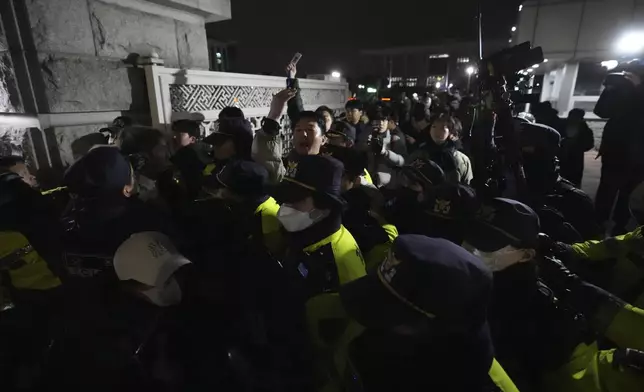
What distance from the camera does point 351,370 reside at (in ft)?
4.21

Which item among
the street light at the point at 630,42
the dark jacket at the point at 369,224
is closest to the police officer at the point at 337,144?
the dark jacket at the point at 369,224

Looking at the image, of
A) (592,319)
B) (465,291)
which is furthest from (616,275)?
(465,291)

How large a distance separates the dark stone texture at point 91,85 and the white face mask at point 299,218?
2226 mm

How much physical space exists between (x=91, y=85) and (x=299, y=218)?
2.40 metres

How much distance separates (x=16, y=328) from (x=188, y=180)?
5.42 ft

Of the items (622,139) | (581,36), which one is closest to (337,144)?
(622,139)

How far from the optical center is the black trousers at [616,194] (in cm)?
377

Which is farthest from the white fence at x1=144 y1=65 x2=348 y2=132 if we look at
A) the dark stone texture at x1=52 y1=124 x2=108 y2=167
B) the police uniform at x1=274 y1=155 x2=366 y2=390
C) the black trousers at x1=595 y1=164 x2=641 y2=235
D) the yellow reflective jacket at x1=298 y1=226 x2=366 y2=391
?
the black trousers at x1=595 y1=164 x2=641 y2=235

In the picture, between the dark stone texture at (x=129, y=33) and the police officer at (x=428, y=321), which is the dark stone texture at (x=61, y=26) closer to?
the dark stone texture at (x=129, y=33)

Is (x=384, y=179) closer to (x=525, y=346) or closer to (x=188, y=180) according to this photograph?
(x=188, y=180)

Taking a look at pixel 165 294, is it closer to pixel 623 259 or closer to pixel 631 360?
pixel 631 360

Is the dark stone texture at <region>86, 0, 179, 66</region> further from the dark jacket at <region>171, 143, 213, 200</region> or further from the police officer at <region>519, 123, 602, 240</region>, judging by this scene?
the police officer at <region>519, 123, 602, 240</region>

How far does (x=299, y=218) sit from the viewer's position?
2.05 metres

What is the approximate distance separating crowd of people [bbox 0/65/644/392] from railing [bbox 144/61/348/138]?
128 cm
